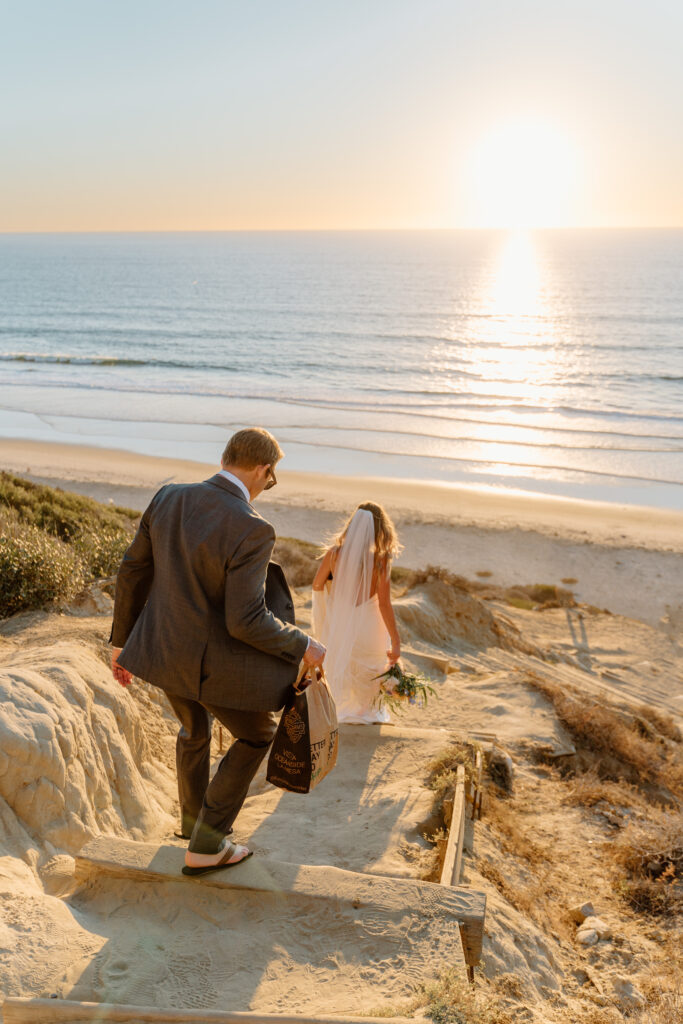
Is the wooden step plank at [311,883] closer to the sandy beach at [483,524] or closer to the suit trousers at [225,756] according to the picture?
the suit trousers at [225,756]

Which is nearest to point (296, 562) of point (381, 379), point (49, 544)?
point (49, 544)

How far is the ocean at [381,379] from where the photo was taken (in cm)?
2502

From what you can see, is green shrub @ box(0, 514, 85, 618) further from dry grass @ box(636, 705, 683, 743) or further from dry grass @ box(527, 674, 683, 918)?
dry grass @ box(636, 705, 683, 743)

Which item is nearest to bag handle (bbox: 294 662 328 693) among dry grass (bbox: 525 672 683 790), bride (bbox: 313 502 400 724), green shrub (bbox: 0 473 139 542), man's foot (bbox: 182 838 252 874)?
man's foot (bbox: 182 838 252 874)

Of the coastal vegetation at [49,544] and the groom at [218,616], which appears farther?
the coastal vegetation at [49,544]

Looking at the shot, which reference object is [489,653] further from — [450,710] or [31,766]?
[31,766]

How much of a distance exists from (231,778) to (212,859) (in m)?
0.39

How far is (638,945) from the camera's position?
4801 millimetres

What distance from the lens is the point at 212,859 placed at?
348 centimetres

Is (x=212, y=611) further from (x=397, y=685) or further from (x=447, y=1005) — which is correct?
(x=397, y=685)

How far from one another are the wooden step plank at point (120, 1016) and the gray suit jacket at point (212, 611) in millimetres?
1082

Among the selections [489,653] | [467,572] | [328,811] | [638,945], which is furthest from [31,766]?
[467,572]

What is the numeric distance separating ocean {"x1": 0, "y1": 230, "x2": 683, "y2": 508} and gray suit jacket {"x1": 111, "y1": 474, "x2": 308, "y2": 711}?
18910mm

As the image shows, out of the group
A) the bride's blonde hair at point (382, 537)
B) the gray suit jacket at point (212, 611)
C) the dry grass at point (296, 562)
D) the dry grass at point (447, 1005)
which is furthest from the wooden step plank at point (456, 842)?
the dry grass at point (296, 562)
